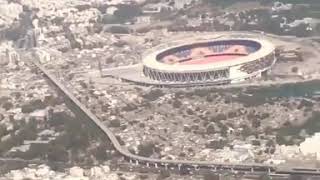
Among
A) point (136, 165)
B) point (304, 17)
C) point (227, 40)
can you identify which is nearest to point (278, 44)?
point (227, 40)

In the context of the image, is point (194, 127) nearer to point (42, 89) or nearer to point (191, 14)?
point (42, 89)

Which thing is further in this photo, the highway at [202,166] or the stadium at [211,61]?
the stadium at [211,61]

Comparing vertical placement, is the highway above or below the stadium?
below

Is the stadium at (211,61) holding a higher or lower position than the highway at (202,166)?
higher

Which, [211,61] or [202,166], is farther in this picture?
[211,61]

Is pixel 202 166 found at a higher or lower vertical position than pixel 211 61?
lower

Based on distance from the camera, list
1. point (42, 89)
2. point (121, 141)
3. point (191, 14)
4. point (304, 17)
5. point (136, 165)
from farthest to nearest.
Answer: point (191, 14) → point (304, 17) → point (42, 89) → point (121, 141) → point (136, 165)

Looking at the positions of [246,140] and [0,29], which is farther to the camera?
[0,29]

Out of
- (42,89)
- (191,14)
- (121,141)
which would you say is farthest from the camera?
(191,14)
